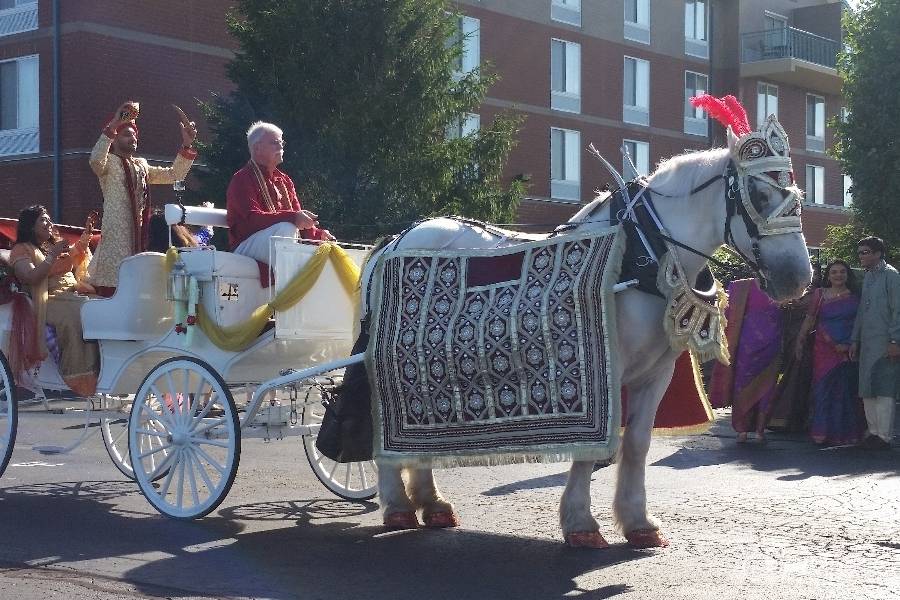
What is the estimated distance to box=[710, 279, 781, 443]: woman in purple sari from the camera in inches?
503

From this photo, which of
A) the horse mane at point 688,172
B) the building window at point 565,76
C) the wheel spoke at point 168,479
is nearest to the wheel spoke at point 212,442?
the wheel spoke at point 168,479

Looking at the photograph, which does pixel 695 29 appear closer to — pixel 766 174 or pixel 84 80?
pixel 84 80

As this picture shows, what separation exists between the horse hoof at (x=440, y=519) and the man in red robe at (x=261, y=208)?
6.49ft

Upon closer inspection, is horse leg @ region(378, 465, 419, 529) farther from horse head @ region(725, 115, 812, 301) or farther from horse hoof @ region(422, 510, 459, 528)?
horse head @ region(725, 115, 812, 301)

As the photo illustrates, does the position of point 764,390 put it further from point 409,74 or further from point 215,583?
point 409,74

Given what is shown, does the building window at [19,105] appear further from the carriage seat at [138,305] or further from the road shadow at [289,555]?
the road shadow at [289,555]

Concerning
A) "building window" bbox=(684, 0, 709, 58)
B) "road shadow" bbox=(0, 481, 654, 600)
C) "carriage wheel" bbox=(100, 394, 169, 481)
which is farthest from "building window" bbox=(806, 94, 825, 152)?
"road shadow" bbox=(0, 481, 654, 600)

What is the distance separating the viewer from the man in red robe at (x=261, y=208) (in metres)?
7.97

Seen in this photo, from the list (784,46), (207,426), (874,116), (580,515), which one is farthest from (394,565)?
(784,46)

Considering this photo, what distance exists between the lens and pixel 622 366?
6523 mm

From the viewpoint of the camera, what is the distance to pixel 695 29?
39.1 meters

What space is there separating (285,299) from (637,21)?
102ft

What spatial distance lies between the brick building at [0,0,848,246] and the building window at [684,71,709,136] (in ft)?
0.20

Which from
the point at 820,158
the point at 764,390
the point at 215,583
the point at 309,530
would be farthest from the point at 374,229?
the point at 820,158
